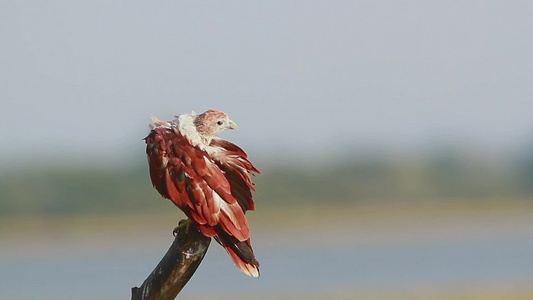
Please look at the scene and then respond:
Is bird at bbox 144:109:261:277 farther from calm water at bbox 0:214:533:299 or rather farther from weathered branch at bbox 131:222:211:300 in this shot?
calm water at bbox 0:214:533:299

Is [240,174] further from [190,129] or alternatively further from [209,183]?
[190,129]

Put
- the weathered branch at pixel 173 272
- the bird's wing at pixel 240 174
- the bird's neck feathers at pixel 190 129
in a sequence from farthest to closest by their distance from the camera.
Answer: the bird's neck feathers at pixel 190 129 < the bird's wing at pixel 240 174 < the weathered branch at pixel 173 272

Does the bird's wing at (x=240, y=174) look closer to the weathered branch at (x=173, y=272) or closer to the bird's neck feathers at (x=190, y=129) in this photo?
the bird's neck feathers at (x=190, y=129)

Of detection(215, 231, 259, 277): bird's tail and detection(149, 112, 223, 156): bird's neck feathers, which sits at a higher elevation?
detection(149, 112, 223, 156): bird's neck feathers

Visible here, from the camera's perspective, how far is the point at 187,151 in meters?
5.61

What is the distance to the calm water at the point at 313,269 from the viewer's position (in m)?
20.6

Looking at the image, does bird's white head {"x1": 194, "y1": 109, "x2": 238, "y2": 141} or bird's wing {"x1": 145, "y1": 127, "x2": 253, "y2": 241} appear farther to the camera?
bird's white head {"x1": 194, "y1": 109, "x2": 238, "y2": 141}

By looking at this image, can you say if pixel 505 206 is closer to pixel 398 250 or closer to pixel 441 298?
pixel 398 250

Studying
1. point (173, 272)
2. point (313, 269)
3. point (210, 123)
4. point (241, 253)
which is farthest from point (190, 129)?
point (313, 269)

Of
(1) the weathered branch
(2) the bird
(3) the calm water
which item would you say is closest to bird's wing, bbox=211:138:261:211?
(2) the bird

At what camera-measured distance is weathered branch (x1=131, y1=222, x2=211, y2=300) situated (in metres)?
5.11

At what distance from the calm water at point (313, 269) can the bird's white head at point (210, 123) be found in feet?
44.5

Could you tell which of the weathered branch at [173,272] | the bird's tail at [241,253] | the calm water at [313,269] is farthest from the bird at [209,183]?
the calm water at [313,269]

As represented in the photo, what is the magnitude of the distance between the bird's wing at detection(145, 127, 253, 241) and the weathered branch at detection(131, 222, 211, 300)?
18 cm
